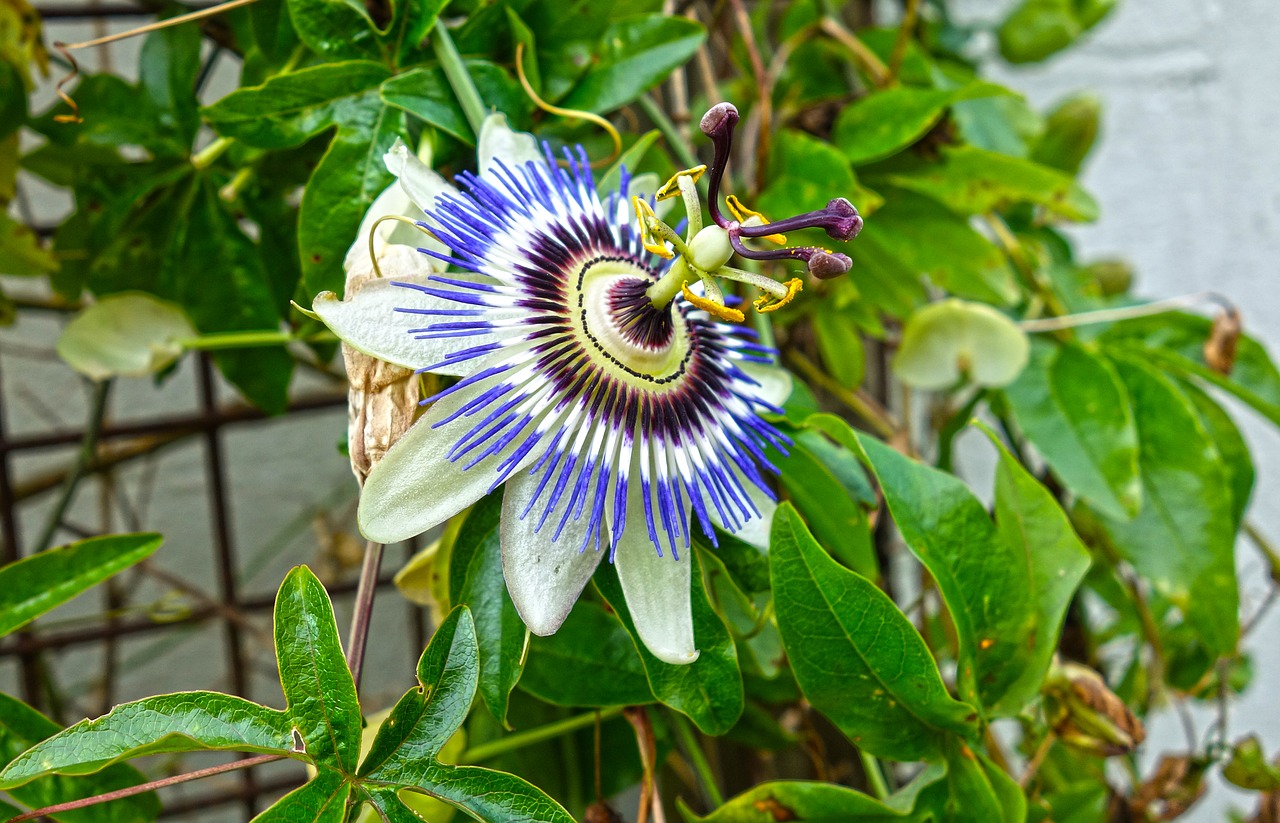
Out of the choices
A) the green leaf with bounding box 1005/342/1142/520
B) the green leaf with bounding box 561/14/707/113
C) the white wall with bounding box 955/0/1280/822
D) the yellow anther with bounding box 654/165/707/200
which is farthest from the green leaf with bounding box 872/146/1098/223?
the white wall with bounding box 955/0/1280/822

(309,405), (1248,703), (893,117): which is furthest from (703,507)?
(1248,703)

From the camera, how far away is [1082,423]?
85 cm

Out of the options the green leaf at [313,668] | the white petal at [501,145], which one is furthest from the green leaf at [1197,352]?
the green leaf at [313,668]

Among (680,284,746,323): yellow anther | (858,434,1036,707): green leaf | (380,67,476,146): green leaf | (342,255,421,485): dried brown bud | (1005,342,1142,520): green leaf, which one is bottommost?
(1005,342,1142,520): green leaf

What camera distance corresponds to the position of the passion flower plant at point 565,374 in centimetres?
48

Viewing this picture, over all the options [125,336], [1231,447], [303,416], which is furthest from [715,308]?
[303,416]

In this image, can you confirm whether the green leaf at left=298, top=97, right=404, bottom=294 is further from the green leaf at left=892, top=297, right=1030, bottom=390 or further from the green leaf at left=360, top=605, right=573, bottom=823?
the green leaf at left=892, top=297, right=1030, bottom=390

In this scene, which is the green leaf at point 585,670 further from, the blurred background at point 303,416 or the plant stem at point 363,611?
the blurred background at point 303,416

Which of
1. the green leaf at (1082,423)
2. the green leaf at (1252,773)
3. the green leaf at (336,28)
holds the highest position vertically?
the green leaf at (336,28)

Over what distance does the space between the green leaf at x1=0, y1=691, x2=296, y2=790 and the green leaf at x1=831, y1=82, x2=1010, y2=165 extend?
0.65 metres

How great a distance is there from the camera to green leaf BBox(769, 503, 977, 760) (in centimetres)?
50

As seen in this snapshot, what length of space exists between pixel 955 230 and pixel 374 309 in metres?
0.58

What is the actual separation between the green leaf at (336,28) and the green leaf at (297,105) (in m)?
0.03

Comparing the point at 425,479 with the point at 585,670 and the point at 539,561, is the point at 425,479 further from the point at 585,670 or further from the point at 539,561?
the point at 585,670
